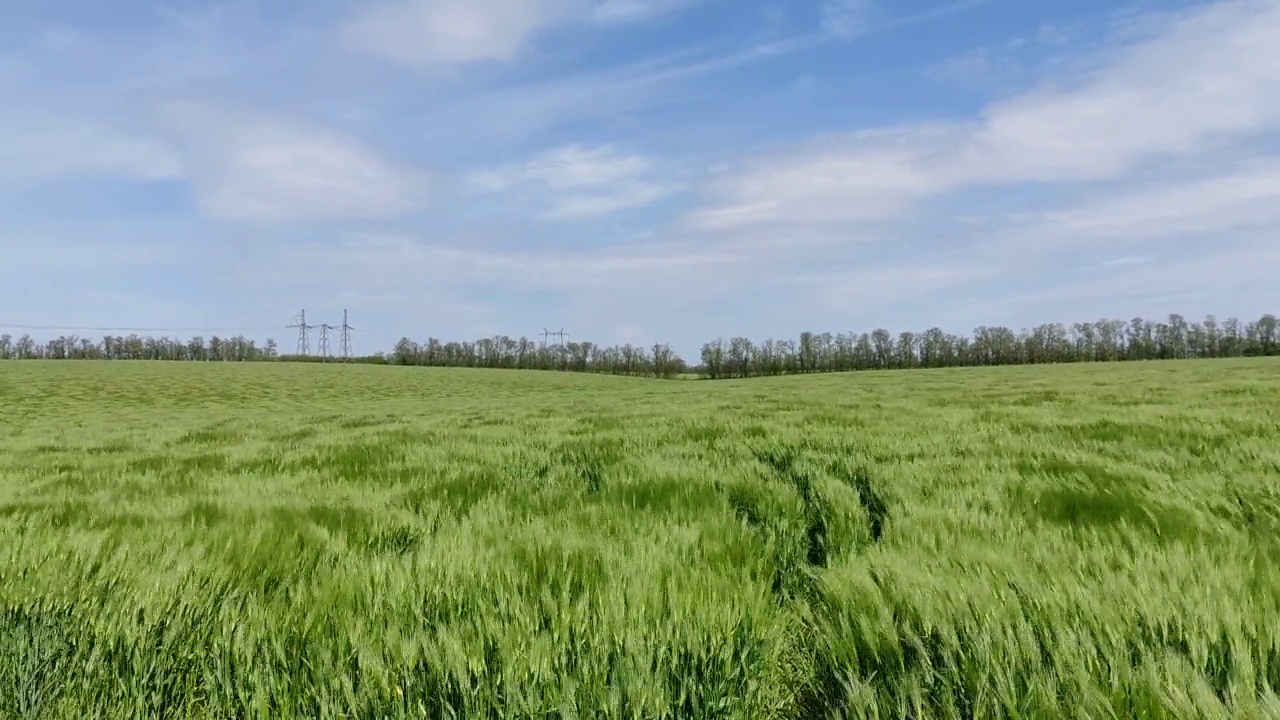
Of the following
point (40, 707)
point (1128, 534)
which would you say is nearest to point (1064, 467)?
point (1128, 534)

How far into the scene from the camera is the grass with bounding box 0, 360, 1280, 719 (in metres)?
1.36

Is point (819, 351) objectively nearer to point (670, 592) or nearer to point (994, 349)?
point (994, 349)

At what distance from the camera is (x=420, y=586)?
204cm

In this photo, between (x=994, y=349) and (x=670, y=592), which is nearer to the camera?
(x=670, y=592)

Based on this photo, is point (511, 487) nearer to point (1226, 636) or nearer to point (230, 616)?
point (230, 616)

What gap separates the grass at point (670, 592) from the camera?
4.46ft

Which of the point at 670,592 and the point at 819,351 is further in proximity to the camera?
the point at 819,351

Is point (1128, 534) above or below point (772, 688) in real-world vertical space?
above

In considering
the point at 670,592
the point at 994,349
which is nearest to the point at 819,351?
the point at 994,349

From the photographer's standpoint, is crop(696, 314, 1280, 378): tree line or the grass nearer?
the grass

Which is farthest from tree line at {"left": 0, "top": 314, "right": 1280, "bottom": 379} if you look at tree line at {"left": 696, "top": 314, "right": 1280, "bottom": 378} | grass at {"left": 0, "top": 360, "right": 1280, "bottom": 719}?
grass at {"left": 0, "top": 360, "right": 1280, "bottom": 719}

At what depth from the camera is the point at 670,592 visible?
1.87m

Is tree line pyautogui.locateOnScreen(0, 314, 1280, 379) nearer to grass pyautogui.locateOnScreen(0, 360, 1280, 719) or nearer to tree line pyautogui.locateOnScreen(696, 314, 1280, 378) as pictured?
tree line pyautogui.locateOnScreen(696, 314, 1280, 378)

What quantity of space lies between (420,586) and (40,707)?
0.97 m
